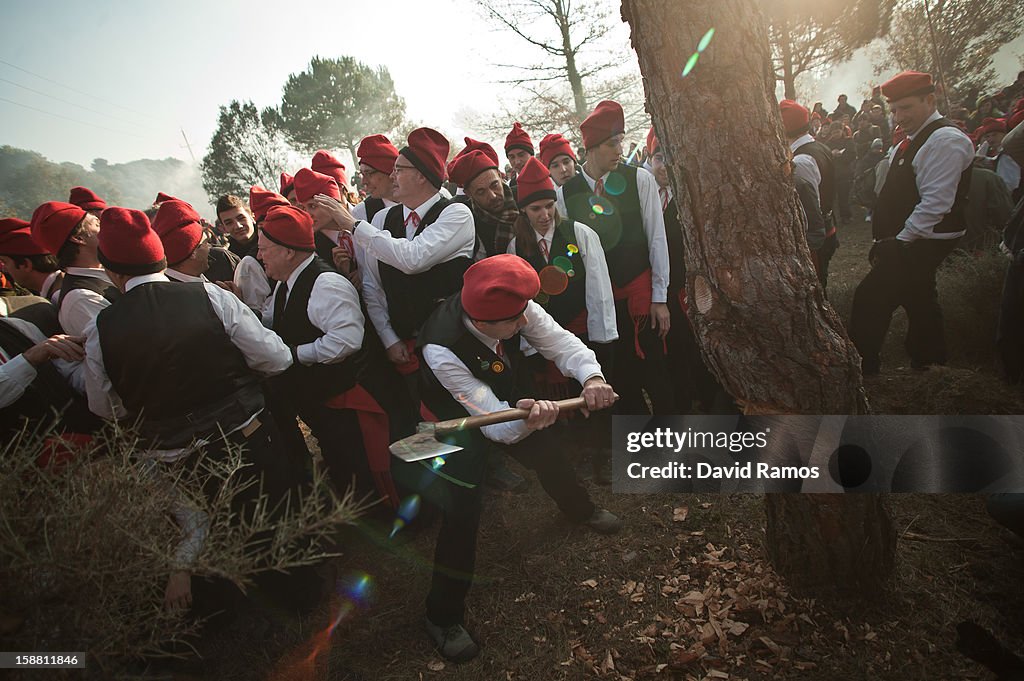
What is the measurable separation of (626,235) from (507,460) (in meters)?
2.07

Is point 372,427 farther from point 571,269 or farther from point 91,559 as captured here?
point 91,559

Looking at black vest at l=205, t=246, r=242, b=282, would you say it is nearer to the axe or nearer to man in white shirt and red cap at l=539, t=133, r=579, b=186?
man in white shirt and red cap at l=539, t=133, r=579, b=186

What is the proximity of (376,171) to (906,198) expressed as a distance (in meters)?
4.13

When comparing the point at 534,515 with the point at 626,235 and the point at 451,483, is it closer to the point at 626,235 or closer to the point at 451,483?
the point at 451,483

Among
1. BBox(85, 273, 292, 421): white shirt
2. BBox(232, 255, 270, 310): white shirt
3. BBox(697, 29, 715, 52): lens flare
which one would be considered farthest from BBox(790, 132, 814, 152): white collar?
BBox(232, 255, 270, 310): white shirt

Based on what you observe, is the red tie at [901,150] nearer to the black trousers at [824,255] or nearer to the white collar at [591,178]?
the black trousers at [824,255]

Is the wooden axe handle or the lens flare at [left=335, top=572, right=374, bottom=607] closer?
the wooden axe handle

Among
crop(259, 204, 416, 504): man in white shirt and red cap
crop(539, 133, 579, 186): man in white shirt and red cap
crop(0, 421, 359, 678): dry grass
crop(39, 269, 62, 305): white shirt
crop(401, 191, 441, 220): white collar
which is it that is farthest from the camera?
crop(539, 133, 579, 186): man in white shirt and red cap

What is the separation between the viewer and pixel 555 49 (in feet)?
46.6

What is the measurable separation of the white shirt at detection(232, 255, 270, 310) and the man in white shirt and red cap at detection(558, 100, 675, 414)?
256 centimetres

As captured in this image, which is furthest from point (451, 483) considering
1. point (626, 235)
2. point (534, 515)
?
point (626, 235)

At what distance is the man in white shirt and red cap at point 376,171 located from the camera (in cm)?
389

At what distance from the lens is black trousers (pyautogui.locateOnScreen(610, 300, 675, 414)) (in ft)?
11.9

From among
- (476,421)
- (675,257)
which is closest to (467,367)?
(476,421)
